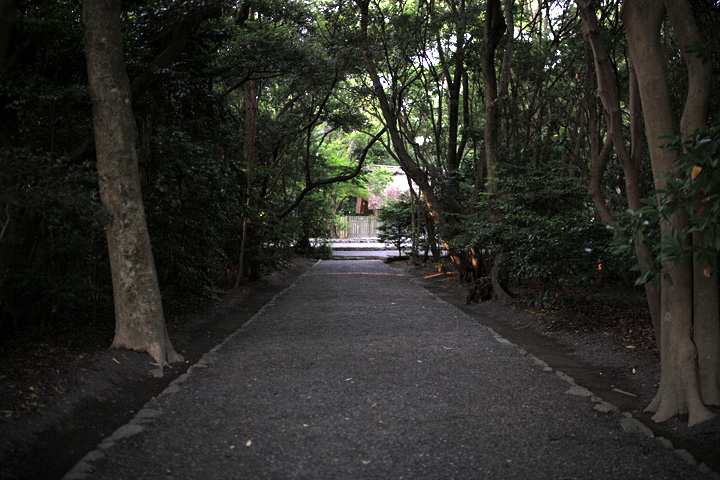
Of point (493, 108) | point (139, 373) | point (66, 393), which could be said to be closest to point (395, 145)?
point (493, 108)

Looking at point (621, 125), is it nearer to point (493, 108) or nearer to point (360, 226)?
point (493, 108)

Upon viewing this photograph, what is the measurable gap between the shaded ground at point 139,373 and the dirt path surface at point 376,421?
287mm

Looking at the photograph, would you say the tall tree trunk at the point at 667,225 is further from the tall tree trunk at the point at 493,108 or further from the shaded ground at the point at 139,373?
the tall tree trunk at the point at 493,108

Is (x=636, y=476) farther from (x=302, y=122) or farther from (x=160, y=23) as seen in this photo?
(x=302, y=122)

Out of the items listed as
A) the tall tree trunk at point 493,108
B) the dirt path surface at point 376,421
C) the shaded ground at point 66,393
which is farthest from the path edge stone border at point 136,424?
the tall tree trunk at point 493,108

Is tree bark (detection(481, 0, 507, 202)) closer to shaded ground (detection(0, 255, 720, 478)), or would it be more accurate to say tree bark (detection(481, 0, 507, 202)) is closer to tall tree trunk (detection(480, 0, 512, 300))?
tall tree trunk (detection(480, 0, 512, 300))

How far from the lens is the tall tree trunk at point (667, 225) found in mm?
4453

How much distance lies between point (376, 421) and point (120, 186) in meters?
3.82

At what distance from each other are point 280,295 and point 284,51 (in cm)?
567

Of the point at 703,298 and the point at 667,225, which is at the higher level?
the point at 667,225

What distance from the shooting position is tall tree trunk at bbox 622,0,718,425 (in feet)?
14.6

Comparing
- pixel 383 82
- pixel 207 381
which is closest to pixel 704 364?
pixel 207 381

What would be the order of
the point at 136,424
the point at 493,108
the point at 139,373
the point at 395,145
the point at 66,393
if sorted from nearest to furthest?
the point at 136,424 < the point at 66,393 < the point at 139,373 < the point at 493,108 < the point at 395,145

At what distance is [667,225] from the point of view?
4.42 metres
